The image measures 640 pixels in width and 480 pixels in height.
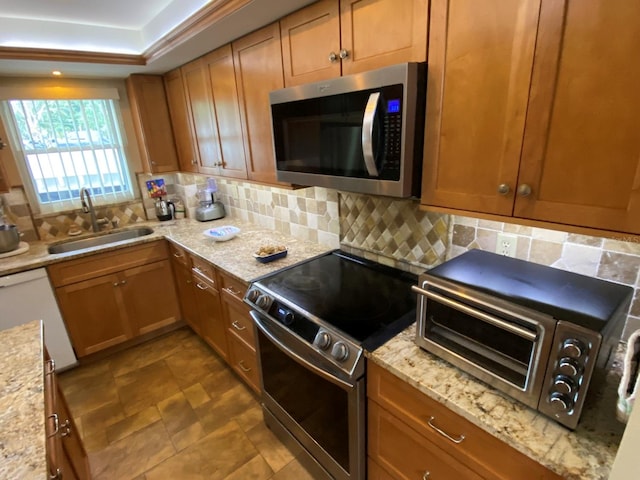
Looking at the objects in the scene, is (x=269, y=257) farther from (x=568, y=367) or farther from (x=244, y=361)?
(x=568, y=367)

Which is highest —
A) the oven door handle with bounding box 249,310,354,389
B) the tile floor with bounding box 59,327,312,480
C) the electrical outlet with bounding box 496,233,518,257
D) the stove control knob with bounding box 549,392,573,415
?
the electrical outlet with bounding box 496,233,518,257

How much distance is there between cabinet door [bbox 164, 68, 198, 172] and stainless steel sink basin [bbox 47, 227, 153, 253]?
0.71m

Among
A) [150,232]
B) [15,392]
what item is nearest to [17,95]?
[150,232]

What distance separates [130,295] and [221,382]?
3.40 feet

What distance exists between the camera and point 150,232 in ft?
9.63

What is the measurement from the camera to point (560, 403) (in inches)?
31.4

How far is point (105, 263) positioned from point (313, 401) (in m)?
1.95

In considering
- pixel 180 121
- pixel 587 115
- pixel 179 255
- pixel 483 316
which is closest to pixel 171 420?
pixel 179 255

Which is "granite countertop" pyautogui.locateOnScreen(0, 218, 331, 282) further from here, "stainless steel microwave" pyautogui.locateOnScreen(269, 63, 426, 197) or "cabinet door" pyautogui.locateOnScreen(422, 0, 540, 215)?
"cabinet door" pyautogui.locateOnScreen(422, 0, 540, 215)

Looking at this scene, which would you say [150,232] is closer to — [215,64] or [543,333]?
[215,64]

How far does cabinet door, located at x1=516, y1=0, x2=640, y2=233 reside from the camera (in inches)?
28.7

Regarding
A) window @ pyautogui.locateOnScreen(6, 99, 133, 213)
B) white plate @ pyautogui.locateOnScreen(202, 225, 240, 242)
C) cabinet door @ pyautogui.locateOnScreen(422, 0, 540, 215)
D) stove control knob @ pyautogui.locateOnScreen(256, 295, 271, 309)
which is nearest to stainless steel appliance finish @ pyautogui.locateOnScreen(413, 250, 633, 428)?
cabinet door @ pyautogui.locateOnScreen(422, 0, 540, 215)

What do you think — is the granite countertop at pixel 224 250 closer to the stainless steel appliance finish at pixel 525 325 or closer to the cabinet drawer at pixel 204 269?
the cabinet drawer at pixel 204 269

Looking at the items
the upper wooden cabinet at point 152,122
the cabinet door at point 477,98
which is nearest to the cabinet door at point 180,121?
the upper wooden cabinet at point 152,122
